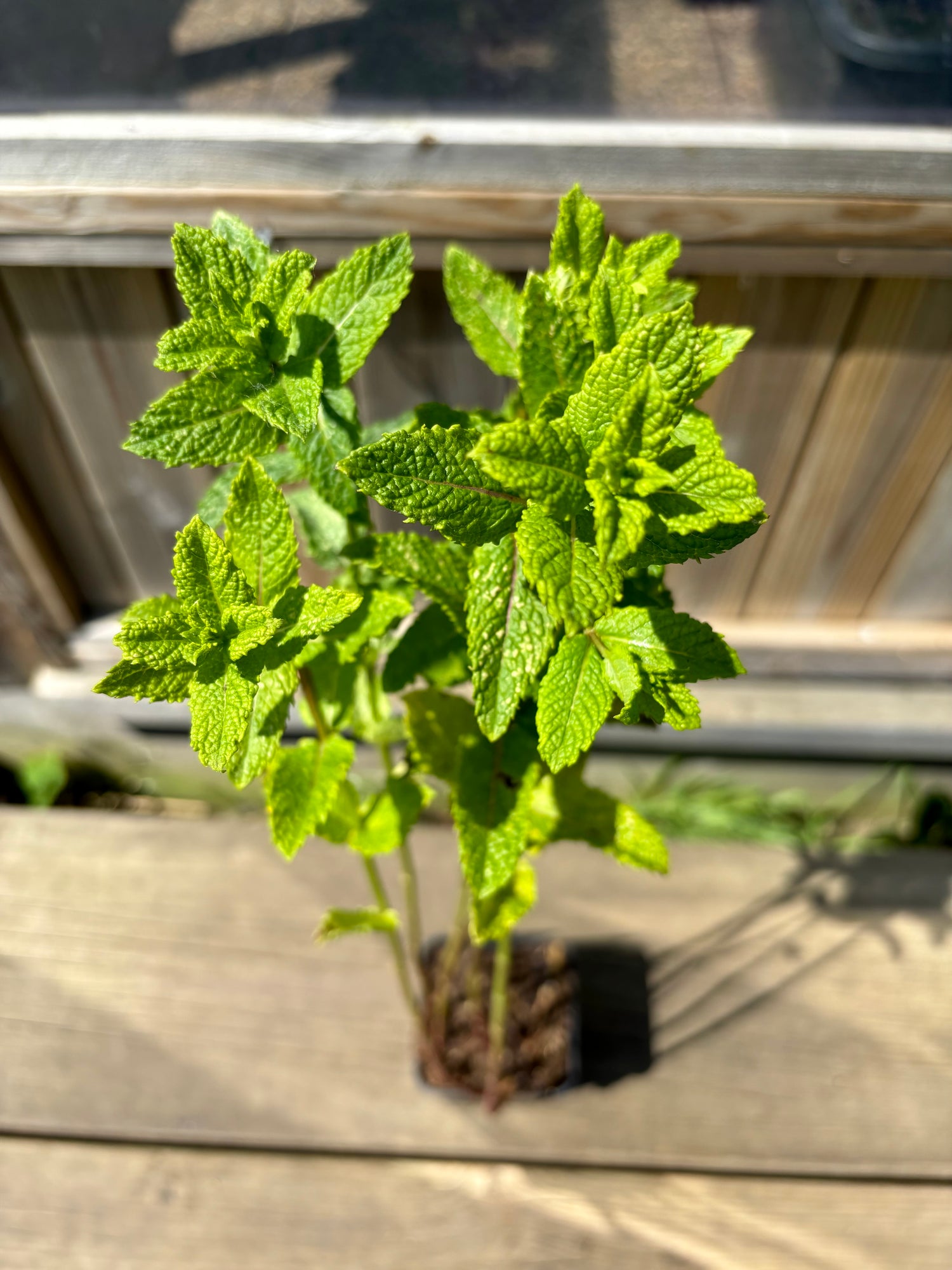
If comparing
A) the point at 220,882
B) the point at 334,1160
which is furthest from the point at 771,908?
the point at 220,882

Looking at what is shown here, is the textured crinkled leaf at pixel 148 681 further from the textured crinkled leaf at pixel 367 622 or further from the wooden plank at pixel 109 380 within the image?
the wooden plank at pixel 109 380

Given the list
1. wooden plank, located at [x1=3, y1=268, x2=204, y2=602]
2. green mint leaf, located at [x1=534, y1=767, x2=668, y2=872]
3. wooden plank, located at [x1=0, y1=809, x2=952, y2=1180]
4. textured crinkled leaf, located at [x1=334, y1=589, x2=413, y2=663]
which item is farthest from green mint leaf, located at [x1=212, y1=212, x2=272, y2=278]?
wooden plank, located at [x1=0, y1=809, x2=952, y2=1180]

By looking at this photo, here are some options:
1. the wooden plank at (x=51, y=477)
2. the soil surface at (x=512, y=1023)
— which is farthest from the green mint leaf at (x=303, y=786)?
→ the wooden plank at (x=51, y=477)

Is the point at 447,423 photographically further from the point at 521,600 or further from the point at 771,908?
the point at 771,908

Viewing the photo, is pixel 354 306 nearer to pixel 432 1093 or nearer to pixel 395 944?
pixel 395 944

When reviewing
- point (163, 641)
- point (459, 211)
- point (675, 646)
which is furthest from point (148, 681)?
point (459, 211)

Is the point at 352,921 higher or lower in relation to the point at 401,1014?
higher
